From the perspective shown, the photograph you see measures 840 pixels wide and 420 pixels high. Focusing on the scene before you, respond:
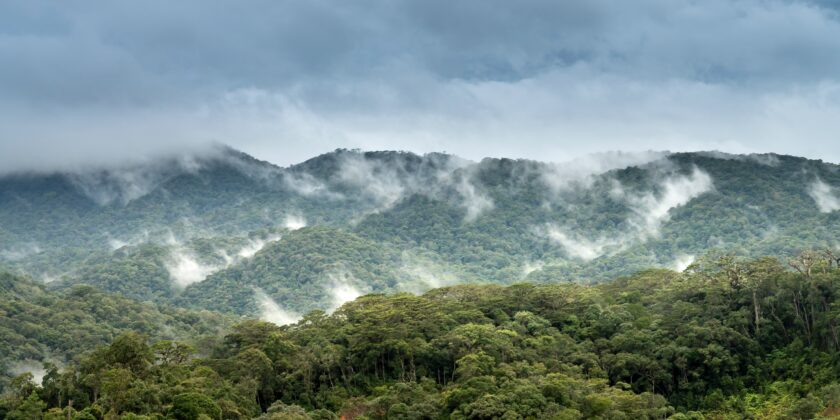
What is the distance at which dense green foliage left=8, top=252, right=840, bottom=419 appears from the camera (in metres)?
61.2

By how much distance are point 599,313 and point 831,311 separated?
67.1ft

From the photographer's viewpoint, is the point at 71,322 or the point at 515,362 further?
the point at 71,322

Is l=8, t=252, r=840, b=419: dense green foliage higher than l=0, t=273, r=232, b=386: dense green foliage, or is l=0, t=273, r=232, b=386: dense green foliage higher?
l=8, t=252, r=840, b=419: dense green foliage

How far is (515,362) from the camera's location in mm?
70562

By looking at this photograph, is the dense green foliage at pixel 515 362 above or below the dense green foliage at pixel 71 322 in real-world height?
above

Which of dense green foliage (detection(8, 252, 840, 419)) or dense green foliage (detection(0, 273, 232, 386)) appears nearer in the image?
dense green foliage (detection(8, 252, 840, 419))

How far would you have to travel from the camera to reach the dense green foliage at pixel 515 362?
61.2 meters

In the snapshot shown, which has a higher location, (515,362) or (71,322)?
(515,362)

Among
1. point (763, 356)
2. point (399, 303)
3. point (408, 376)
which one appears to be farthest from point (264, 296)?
point (763, 356)

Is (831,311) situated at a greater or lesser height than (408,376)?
greater

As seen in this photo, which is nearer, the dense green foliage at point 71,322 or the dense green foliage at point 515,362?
the dense green foliage at point 515,362

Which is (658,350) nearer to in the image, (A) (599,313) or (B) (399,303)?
(A) (599,313)

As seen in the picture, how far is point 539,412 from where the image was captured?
59.8m

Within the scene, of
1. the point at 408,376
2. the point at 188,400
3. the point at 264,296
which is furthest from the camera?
the point at 264,296
